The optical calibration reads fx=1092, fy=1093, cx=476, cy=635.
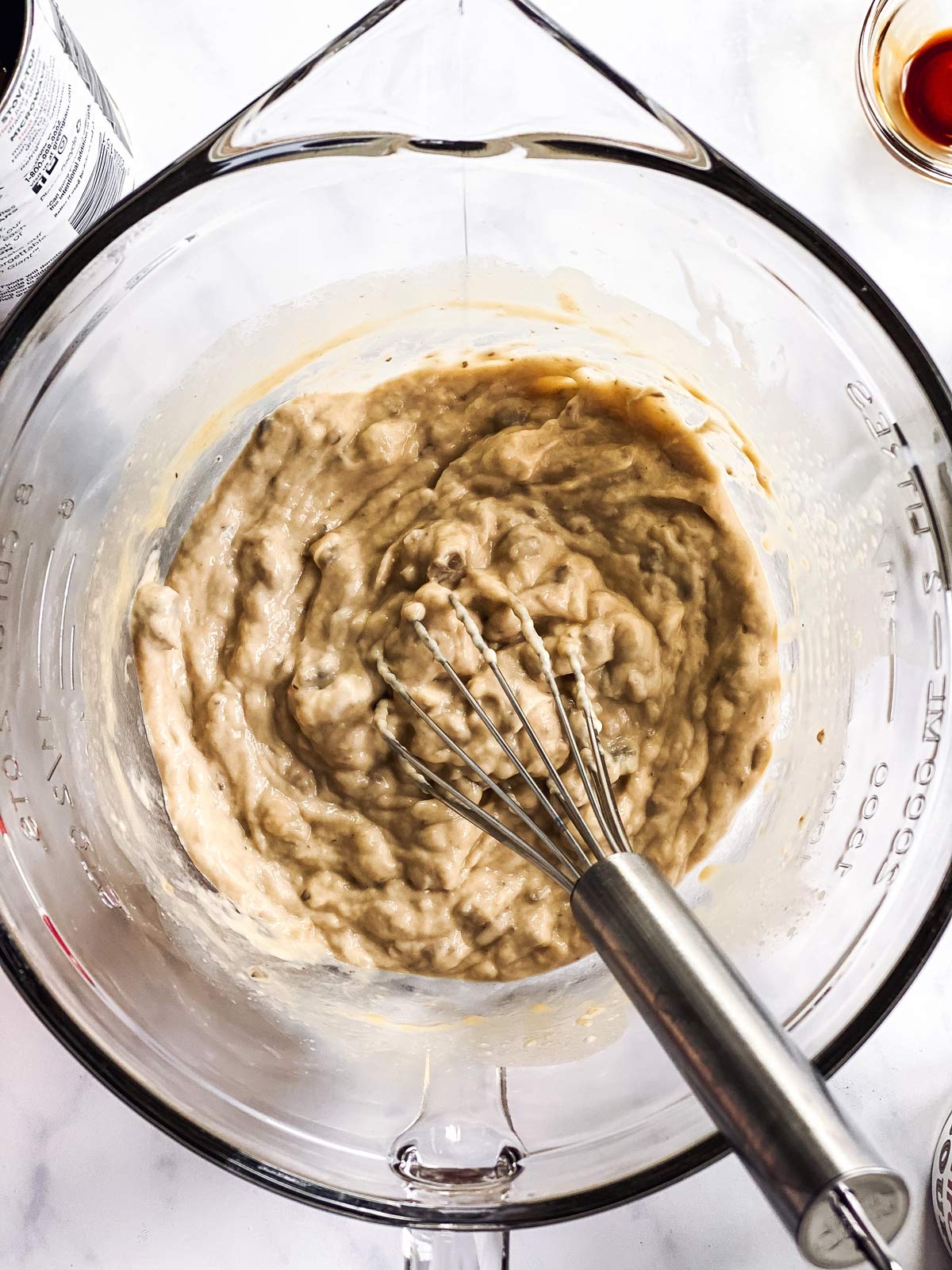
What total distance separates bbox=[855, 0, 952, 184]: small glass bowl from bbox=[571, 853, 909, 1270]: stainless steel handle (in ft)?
3.42

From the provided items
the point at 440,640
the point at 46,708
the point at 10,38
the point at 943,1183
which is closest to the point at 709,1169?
the point at 943,1183

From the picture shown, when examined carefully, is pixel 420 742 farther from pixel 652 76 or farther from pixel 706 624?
pixel 652 76

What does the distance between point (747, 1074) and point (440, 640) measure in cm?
53

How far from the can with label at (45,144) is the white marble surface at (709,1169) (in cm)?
17

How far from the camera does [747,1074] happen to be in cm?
65

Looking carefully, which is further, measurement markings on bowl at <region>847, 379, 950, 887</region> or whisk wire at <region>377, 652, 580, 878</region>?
whisk wire at <region>377, 652, 580, 878</region>

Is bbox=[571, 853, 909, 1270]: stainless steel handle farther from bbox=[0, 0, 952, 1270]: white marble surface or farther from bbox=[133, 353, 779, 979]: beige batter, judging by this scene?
bbox=[0, 0, 952, 1270]: white marble surface

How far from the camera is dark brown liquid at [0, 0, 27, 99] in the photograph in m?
1.06

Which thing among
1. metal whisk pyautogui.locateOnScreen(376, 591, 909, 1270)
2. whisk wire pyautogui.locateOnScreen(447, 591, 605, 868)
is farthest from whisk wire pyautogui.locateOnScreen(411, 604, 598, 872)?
metal whisk pyautogui.locateOnScreen(376, 591, 909, 1270)

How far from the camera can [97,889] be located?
3.18 ft

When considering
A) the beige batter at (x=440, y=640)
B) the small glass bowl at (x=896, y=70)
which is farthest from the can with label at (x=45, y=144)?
the small glass bowl at (x=896, y=70)

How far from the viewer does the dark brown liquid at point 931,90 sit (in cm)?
140

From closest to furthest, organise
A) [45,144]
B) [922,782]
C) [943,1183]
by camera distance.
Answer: [922,782] → [45,144] → [943,1183]

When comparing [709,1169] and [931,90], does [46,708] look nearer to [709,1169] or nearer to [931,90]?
[709,1169]
